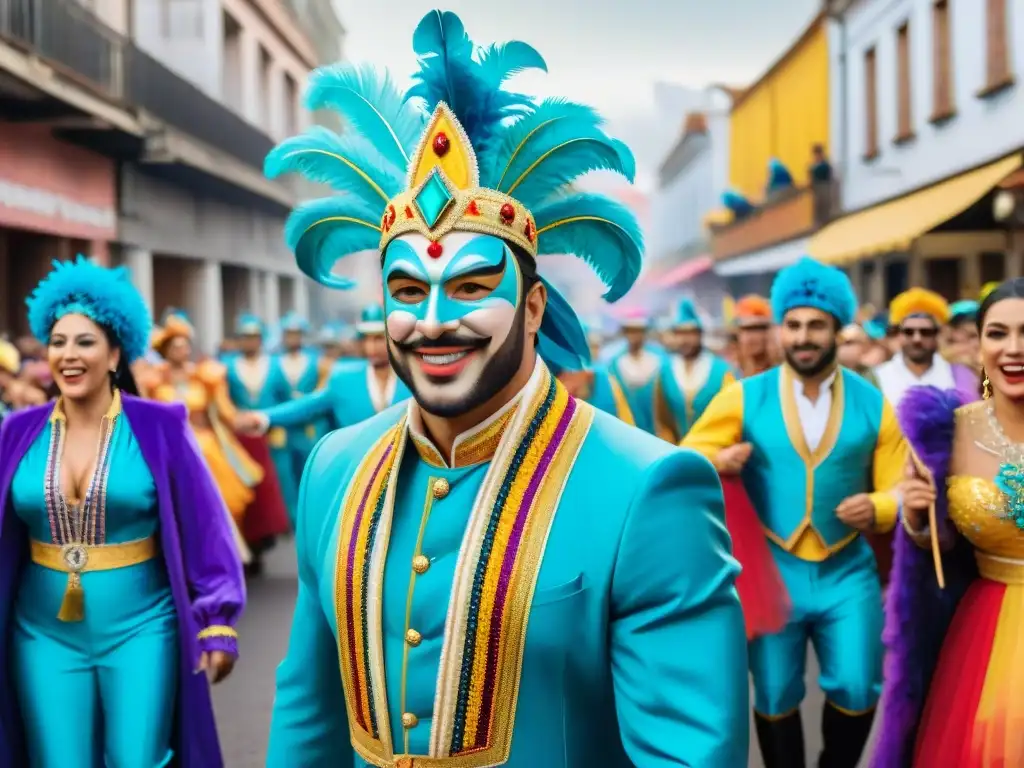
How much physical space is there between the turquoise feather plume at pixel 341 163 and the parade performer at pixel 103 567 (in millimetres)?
1843

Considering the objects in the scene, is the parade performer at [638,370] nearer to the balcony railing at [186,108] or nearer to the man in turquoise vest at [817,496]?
the balcony railing at [186,108]

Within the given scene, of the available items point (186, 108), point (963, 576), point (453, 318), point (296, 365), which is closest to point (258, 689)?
point (963, 576)

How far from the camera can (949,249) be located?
19438 mm

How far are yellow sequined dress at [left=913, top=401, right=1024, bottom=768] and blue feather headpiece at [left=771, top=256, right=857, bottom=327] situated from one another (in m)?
1.46

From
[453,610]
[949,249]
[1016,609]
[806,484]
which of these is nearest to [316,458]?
[453,610]

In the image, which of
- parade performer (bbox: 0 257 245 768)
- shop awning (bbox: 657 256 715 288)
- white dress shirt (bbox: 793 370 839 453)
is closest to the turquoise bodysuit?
parade performer (bbox: 0 257 245 768)

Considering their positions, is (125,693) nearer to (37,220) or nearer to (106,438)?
(106,438)

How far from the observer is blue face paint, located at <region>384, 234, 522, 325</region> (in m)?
2.57

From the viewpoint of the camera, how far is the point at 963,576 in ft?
13.9

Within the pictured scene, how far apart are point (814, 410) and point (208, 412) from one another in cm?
672

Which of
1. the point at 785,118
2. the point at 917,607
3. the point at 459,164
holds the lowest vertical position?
the point at 917,607

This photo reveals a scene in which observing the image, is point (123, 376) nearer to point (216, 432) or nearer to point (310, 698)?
point (310, 698)

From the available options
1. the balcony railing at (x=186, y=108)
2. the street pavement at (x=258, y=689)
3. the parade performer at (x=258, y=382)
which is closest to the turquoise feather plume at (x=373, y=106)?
the street pavement at (x=258, y=689)

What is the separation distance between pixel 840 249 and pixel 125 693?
58.1 feet
